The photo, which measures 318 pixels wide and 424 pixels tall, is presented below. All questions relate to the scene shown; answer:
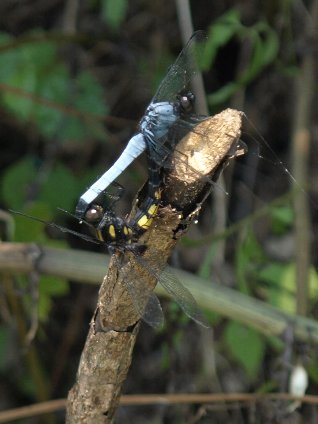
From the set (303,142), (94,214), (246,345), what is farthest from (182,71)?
(303,142)

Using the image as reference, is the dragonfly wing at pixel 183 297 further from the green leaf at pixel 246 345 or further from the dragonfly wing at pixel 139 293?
the green leaf at pixel 246 345

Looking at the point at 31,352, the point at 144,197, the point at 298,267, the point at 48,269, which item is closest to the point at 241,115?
the point at 144,197

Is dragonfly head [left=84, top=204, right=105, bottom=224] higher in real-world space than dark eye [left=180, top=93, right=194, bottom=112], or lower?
lower

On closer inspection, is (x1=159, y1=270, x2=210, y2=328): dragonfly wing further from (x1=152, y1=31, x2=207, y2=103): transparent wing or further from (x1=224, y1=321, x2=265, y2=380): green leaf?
(x1=224, y1=321, x2=265, y2=380): green leaf

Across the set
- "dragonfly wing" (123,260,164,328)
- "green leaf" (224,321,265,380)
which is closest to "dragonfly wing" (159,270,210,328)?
"dragonfly wing" (123,260,164,328)

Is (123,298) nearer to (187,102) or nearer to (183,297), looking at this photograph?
(183,297)

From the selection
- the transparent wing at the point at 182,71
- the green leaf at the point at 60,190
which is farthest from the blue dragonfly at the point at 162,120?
the green leaf at the point at 60,190
